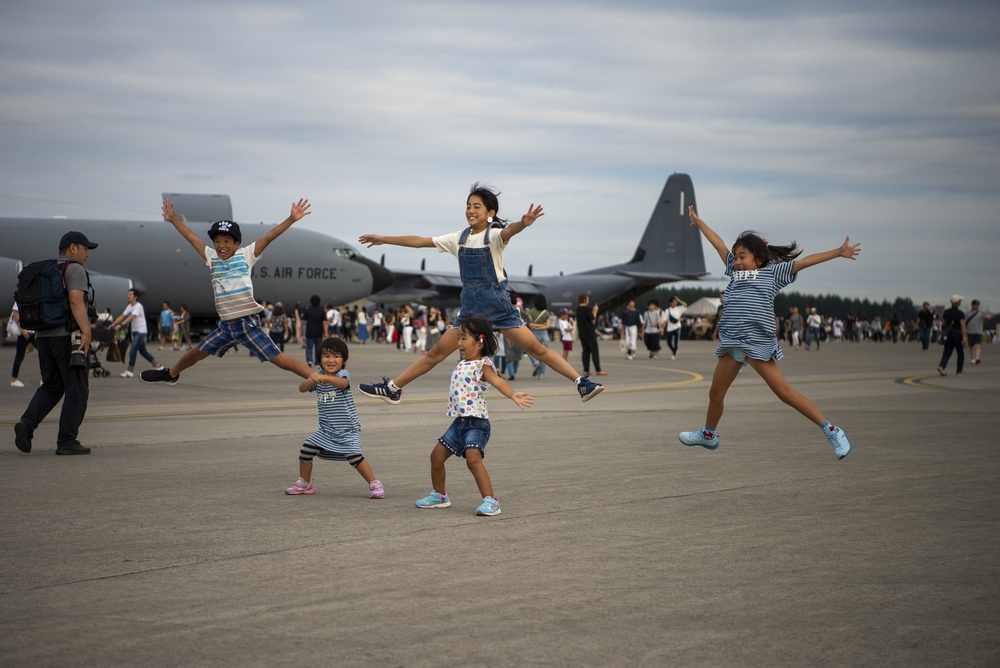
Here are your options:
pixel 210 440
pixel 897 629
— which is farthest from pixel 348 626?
pixel 210 440

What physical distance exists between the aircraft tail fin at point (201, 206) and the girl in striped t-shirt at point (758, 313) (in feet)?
131

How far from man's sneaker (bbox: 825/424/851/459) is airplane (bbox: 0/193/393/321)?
112ft

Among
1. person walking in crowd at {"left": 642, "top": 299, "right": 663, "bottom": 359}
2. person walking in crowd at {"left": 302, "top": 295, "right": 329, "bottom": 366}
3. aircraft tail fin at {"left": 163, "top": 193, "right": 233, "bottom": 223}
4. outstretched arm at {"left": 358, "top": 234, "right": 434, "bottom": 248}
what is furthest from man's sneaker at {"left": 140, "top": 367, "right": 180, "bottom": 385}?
aircraft tail fin at {"left": 163, "top": 193, "right": 233, "bottom": 223}

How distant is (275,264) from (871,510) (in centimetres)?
3856

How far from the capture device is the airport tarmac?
3797 millimetres

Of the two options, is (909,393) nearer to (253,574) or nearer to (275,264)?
(253,574)

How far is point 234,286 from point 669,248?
224 feet

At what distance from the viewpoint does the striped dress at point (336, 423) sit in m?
7.02

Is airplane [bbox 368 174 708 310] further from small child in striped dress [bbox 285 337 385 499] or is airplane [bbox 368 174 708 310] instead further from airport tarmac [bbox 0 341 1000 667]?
small child in striped dress [bbox 285 337 385 499]

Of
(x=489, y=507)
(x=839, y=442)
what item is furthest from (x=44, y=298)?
(x=839, y=442)

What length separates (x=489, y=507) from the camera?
6.32 metres

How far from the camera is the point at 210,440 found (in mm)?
10289

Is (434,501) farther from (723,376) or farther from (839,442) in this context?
(839,442)

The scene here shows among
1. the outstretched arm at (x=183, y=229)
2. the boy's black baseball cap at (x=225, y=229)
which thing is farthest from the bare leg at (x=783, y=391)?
the outstretched arm at (x=183, y=229)
